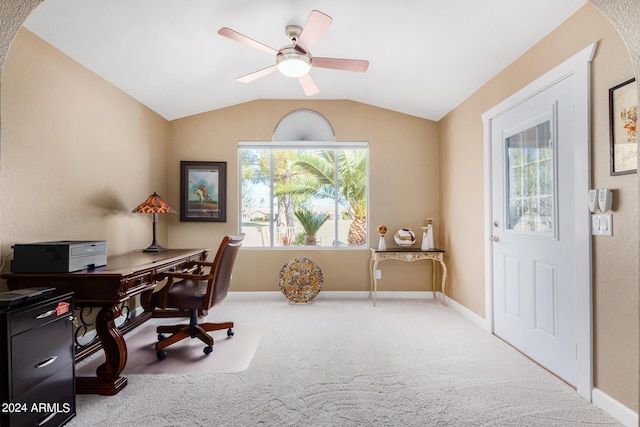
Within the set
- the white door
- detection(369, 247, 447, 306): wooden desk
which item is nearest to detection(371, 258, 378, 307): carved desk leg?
detection(369, 247, 447, 306): wooden desk

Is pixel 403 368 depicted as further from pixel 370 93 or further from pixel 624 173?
pixel 370 93

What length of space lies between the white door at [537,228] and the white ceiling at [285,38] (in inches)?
21.8

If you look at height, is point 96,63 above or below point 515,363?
above

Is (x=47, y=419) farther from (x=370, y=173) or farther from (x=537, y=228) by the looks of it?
(x=370, y=173)

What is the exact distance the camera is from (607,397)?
1915mm

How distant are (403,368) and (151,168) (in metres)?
3.51

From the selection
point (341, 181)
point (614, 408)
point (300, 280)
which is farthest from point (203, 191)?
point (614, 408)

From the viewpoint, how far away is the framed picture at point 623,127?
1.74 meters

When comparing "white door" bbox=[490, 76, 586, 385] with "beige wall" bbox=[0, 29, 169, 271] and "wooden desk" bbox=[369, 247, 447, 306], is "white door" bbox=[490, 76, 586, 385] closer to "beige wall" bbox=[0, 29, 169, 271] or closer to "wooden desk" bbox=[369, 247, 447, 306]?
"wooden desk" bbox=[369, 247, 447, 306]

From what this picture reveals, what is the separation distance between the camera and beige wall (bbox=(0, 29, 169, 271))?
2.23 meters

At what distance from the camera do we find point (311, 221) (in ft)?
15.4

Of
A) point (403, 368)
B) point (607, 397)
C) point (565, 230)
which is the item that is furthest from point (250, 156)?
point (607, 397)

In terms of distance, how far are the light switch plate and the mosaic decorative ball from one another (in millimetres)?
2405

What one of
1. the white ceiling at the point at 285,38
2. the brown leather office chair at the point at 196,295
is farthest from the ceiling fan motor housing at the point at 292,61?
the brown leather office chair at the point at 196,295
